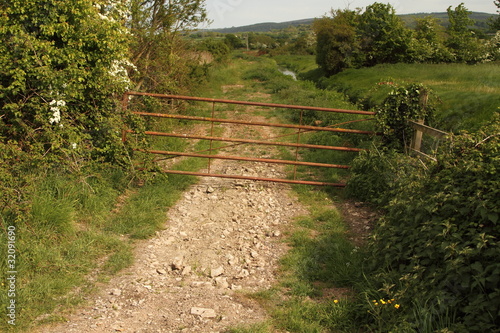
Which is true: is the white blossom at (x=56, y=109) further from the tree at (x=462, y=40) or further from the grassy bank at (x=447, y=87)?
the tree at (x=462, y=40)

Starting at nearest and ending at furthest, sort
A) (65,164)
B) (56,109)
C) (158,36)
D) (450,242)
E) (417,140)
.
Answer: (450,242)
(56,109)
(65,164)
(417,140)
(158,36)

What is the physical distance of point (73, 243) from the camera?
15.9 ft

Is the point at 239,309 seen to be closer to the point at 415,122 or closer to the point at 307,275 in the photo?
the point at 307,275

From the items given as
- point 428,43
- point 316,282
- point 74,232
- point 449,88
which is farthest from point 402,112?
point 428,43

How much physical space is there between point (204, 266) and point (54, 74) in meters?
3.54

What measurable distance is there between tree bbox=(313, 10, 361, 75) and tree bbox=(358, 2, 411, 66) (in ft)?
2.32

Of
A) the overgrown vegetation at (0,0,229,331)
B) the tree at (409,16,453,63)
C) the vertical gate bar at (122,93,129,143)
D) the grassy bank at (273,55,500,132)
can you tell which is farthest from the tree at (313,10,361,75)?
the vertical gate bar at (122,93,129,143)

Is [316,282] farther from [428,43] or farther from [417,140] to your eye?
[428,43]

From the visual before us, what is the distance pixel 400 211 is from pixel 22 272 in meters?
4.10

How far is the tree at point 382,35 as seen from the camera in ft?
85.7

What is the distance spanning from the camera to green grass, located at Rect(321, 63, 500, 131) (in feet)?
27.7

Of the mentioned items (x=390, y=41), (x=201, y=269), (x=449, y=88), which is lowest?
(x=201, y=269)

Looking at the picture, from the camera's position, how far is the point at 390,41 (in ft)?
86.4

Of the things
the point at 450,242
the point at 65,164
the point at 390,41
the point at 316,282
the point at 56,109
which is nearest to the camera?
the point at 450,242
